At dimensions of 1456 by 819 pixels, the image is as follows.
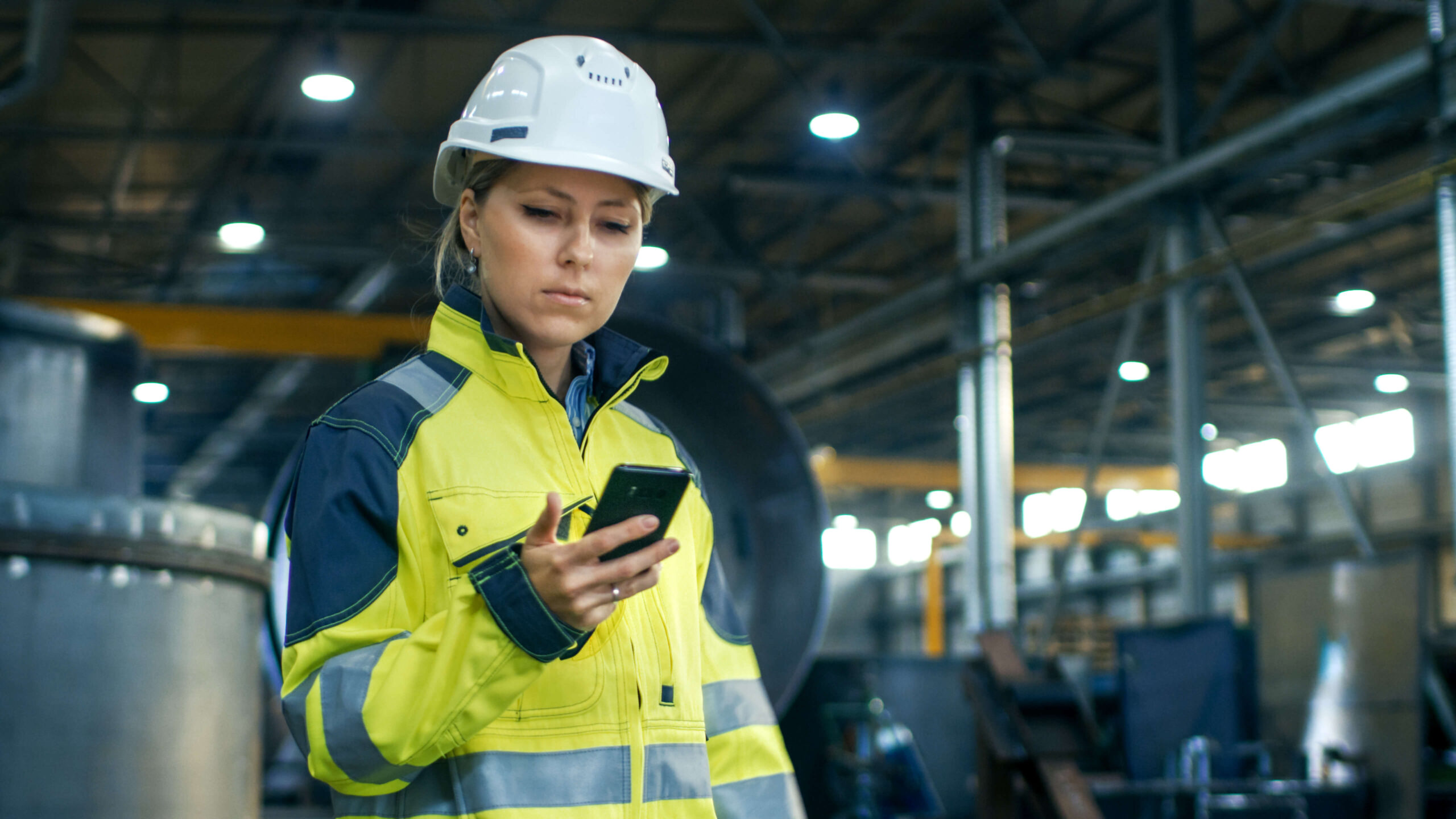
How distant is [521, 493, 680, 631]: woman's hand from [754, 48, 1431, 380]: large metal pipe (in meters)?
7.80

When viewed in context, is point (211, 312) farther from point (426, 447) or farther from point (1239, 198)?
point (426, 447)

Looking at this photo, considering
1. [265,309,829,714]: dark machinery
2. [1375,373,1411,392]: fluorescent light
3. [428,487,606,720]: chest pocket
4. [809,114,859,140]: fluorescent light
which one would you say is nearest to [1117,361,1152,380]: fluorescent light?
[1375,373,1411,392]: fluorescent light

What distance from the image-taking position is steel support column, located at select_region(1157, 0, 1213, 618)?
30.9 ft

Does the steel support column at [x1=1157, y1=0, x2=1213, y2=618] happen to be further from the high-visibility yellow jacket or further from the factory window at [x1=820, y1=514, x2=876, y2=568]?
the factory window at [x1=820, y1=514, x2=876, y2=568]

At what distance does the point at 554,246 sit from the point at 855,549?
3120 cm

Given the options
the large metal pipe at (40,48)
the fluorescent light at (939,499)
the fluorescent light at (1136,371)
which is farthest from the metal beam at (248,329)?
the fluorescent light at (939,499)

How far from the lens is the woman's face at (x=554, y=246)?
1404mm

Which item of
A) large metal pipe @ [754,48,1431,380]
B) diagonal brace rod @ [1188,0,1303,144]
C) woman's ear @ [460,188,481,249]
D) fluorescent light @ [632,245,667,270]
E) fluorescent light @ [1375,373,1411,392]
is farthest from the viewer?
fluorescent light @ [1375,373,1411,392]

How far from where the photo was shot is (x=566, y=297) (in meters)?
1.42

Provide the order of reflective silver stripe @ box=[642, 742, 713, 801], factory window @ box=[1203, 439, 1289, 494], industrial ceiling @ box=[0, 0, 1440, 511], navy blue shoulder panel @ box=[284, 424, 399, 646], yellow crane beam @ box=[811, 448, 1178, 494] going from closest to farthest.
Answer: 1. navy blue shoulder panel @ box=[284, 424, 399, 646]
2. reflective silver stripe @ box=[642, 742, 713, 801]
3. industrial ceiling @ box=[0, 0, 1440, 511]
4. yellow crane beam @ box=[811, 448, 1178, 494]
5. factory window @ box=[1203, 439, 1289, 494]

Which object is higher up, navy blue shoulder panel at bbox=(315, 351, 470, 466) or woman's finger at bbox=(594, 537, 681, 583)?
navy blue shoulder panel at bbox=(315, 351, 470, 466)

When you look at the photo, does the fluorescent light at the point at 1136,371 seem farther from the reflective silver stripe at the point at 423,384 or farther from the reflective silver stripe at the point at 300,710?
the reflective silver stripe at the point at 300,710

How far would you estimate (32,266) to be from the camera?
57.8 ft

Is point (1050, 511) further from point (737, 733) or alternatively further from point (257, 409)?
point (737, 733)
